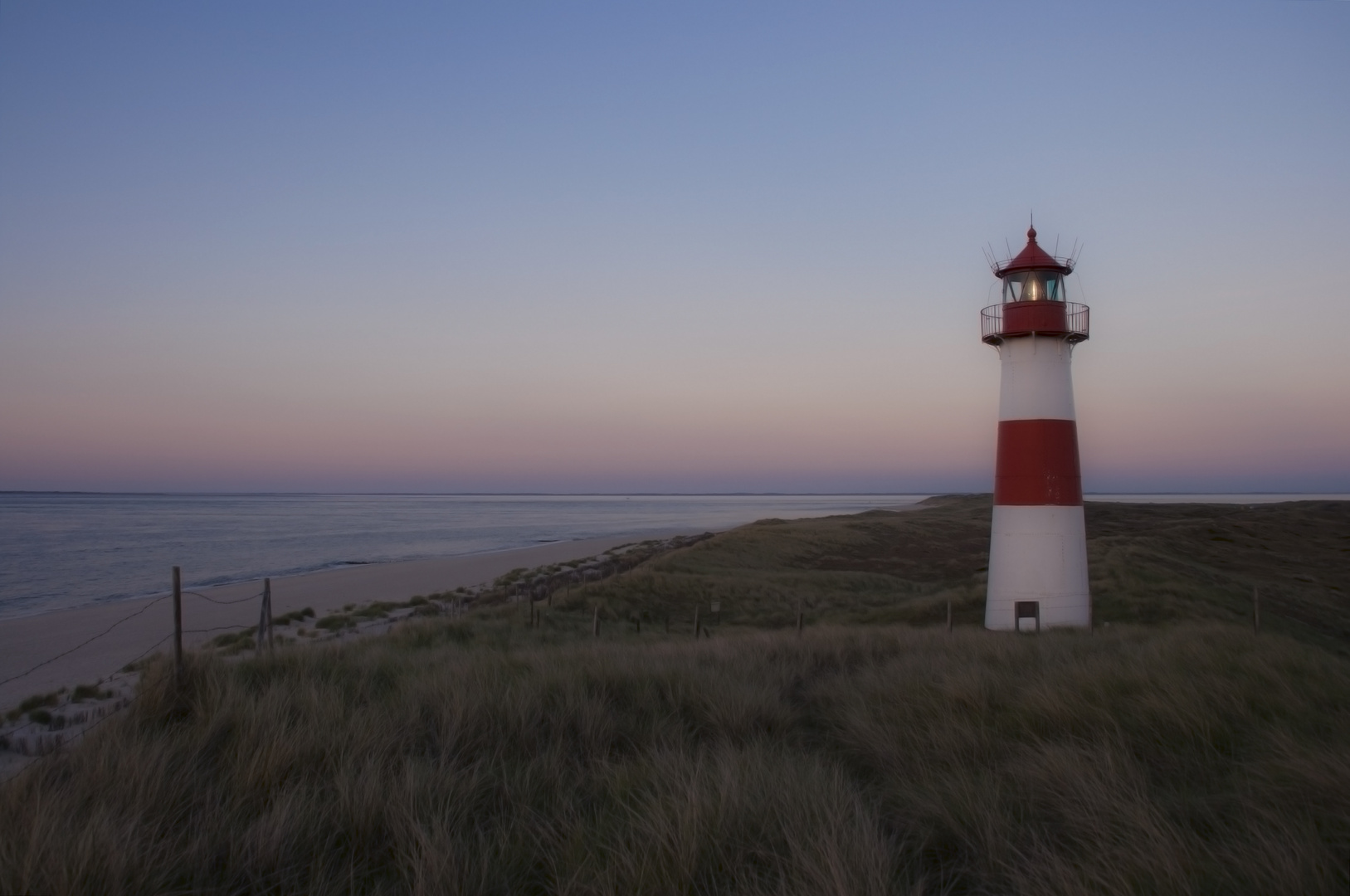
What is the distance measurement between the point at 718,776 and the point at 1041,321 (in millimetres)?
11934

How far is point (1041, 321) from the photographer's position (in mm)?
14133

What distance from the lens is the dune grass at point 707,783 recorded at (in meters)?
3.63

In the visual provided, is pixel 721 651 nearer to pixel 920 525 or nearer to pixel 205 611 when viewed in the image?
pixel 205 611

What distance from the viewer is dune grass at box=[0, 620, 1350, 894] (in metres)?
3.63

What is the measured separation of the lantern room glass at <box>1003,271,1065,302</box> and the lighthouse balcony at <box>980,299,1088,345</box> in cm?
23

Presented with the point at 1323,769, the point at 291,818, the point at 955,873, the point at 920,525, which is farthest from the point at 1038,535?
the point at 920,525

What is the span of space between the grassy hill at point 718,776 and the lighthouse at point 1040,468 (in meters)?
5.02

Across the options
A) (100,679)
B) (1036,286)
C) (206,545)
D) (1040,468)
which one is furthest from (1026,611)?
(206,545)

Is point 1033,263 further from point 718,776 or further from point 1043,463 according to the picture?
point 718,776

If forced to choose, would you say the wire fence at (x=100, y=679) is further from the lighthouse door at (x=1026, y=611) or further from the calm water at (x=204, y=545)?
the lighthouse door at (x=1026, y=611)

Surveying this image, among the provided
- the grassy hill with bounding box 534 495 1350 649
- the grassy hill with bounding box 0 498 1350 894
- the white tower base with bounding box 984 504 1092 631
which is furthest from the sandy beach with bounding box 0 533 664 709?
the white tower base with bounding box 984 504 1092 631

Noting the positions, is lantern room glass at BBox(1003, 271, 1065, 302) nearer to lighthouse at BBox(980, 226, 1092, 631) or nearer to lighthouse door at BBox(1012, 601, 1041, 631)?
lighthouse at BBox(980, 226, 1092, 631)

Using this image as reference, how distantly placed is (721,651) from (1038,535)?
729cm

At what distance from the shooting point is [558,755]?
543cm
